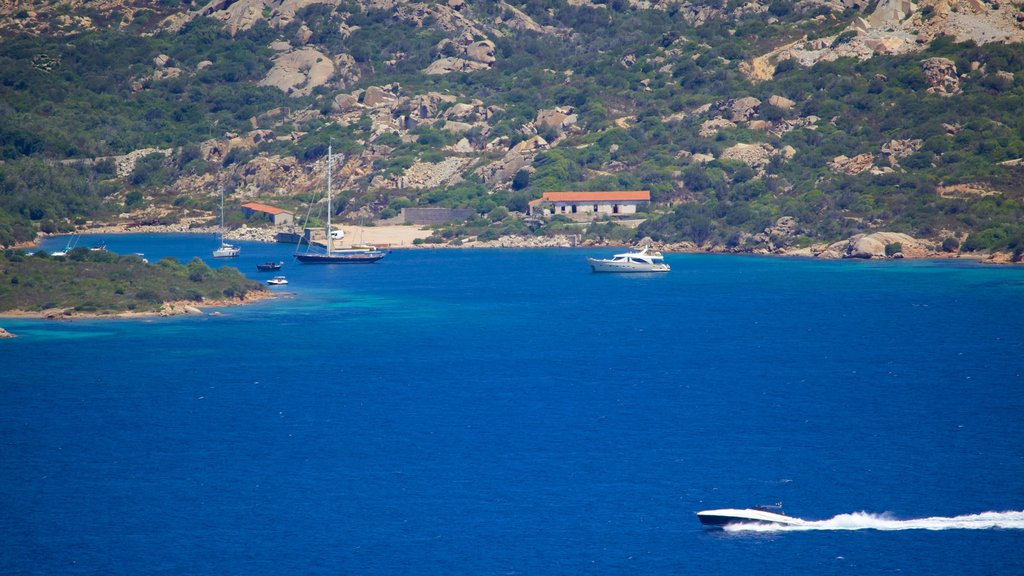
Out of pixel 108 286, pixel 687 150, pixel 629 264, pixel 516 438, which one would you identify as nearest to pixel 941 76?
pixel 687 150

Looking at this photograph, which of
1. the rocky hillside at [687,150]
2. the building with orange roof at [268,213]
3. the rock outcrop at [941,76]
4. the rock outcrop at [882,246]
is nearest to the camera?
the rock outcrop at [882,246]

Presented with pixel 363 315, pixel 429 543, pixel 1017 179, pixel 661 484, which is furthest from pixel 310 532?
pixel 1017 179

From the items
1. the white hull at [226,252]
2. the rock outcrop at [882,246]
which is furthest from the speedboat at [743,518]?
the white hull at [226,252]

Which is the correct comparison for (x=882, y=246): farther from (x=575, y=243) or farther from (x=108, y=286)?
(x=108, y=286)

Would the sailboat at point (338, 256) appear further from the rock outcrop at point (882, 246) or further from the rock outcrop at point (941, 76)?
the rock outcrop at point (941, 76)

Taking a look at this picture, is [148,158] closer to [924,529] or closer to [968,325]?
[968,325]

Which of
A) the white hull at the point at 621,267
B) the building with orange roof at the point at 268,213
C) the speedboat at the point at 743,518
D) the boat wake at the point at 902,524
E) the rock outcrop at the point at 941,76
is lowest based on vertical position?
the boat wake at the point at 902,524

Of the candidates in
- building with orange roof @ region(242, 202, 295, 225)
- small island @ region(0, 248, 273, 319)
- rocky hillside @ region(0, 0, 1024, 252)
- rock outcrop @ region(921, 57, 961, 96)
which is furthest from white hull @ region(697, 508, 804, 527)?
rock outcrop @ region(921, 57, 961, 96)

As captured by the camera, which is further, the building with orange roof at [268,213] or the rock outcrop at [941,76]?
the rock outcrop at [941,76]
